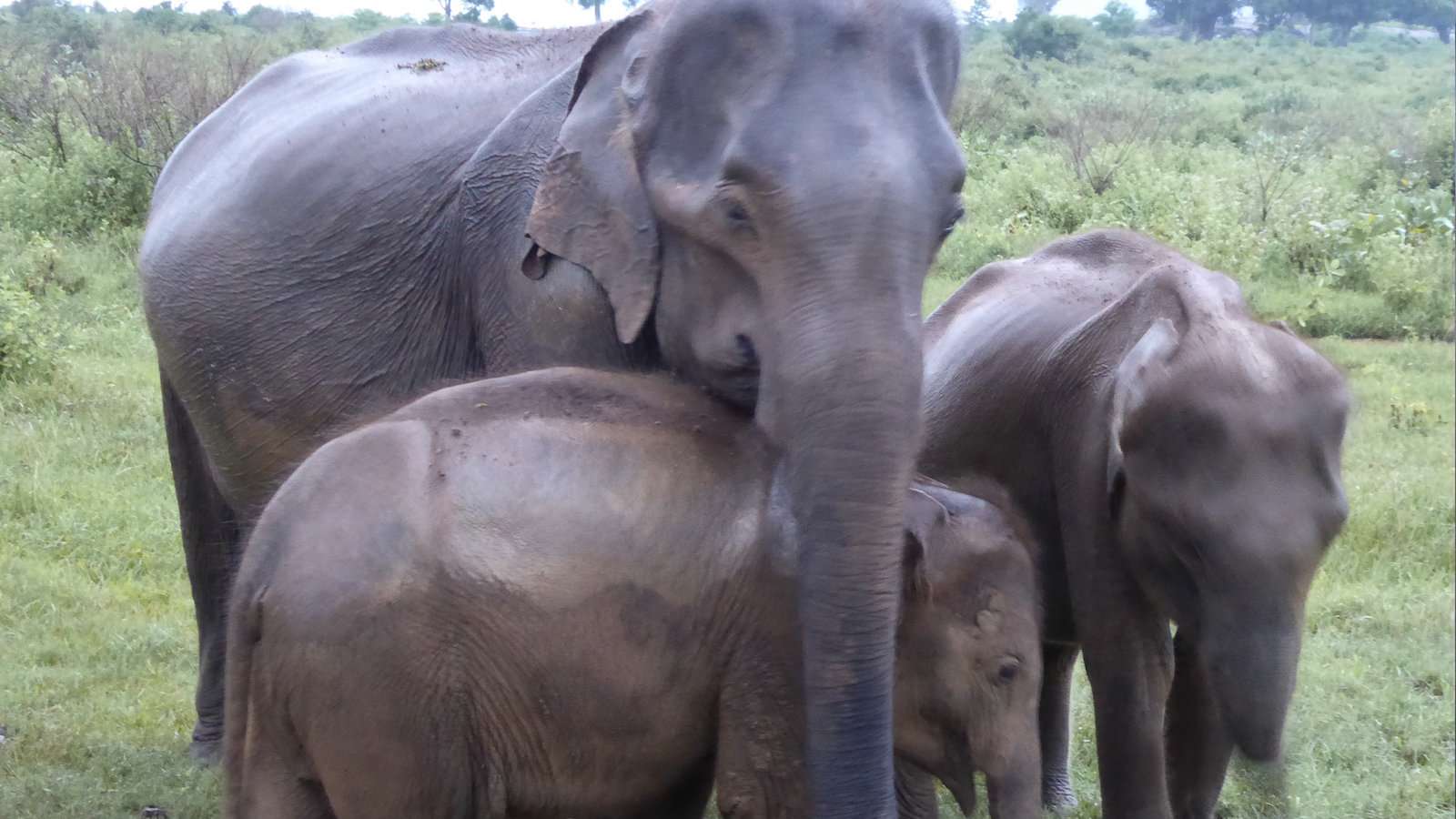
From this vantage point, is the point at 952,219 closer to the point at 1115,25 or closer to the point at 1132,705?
Result: the point at 1132,705

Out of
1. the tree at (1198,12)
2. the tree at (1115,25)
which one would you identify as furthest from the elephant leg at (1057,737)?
the tree at (1115,25)

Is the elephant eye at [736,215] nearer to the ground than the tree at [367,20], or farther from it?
farther from it

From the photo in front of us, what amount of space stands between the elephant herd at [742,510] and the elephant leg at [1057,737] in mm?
771

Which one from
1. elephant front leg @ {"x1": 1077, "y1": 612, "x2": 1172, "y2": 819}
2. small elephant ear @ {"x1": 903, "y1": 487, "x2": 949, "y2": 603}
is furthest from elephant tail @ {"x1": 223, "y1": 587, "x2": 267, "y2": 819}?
elephant front leg @ {"x1": 1077, "y1": 612, "x2": 1172, "y2": 819}

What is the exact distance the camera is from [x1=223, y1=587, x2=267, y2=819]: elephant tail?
2.70 meters

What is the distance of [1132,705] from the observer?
3.29 meters

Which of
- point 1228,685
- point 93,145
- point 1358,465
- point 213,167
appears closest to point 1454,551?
point 1358,465

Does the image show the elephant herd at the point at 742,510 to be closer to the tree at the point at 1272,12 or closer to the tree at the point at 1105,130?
the tree at the point at 1105,130

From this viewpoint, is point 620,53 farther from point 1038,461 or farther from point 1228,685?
point 1228,685

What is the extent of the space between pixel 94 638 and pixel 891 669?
11.0 feet

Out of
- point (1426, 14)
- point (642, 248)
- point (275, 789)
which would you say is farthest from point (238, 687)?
point (1426, 14)

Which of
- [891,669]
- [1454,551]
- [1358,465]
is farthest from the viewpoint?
[1358,465]

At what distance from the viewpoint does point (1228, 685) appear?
2.87 meters

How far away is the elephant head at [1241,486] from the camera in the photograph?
2.77 metres
